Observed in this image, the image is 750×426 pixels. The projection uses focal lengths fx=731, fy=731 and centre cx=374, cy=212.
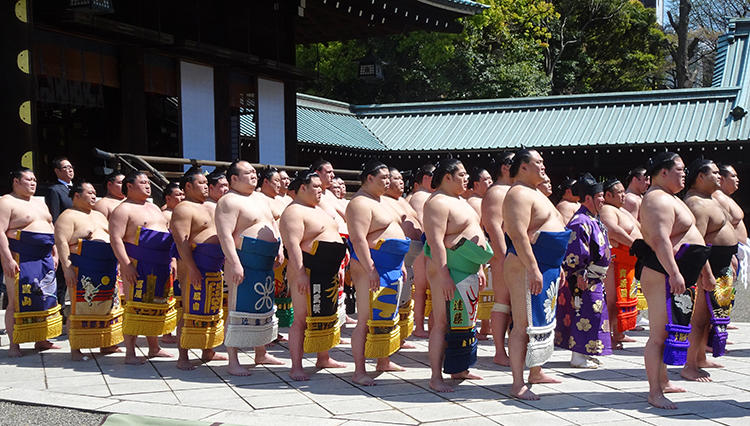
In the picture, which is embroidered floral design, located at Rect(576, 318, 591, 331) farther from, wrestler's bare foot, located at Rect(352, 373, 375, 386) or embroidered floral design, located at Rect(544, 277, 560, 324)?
wrestler's bare foot, located at Rect(352, 373, 375, 386)

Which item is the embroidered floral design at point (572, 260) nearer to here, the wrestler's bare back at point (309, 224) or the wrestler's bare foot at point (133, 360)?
the wrestler's bare back at point (309, 224)

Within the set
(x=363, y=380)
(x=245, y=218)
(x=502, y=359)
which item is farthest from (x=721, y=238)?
(x=245, y=218)

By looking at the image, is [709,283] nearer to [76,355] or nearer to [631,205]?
[631,205]

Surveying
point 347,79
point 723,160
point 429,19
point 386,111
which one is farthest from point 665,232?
point 347,79

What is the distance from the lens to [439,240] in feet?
15.8

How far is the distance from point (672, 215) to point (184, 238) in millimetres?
3453

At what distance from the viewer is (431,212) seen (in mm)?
4863

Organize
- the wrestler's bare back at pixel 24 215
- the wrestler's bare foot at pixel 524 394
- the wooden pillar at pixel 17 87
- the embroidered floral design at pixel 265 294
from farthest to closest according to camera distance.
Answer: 1. the wooden pillar at pixel 17 87
2. the wrestler's bare back at pixel 24 215
3. the embroidered floral design at pixel 265 294
4. the wrestler's bare foot at pixel 524 394

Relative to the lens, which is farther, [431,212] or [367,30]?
[367,30]

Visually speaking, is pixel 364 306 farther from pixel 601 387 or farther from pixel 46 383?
pixel 46 383

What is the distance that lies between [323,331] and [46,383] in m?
1.98

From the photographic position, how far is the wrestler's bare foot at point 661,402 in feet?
14.5

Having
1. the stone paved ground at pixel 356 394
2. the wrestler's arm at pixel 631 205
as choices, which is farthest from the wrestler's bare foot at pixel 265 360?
the wrestler's arm at pixel 631 205

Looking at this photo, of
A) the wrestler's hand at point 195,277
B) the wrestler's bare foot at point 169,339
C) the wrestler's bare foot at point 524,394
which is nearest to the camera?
the wrestler's bare foot at point 524,394
